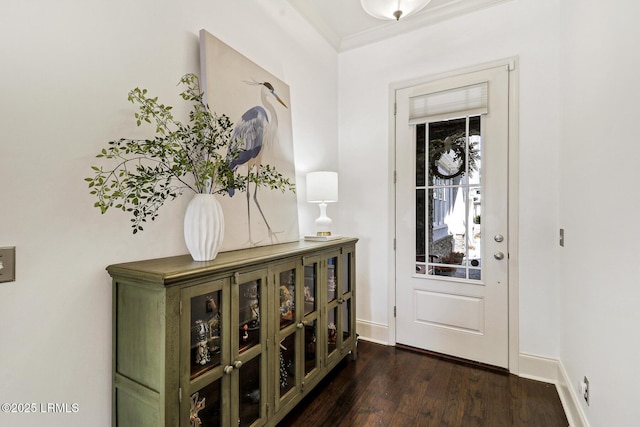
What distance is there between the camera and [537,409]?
77.5 inches

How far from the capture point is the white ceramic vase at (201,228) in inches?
55.7

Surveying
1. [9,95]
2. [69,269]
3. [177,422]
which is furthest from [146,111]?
[177,422]

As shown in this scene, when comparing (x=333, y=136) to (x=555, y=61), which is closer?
(x=555, y=61)

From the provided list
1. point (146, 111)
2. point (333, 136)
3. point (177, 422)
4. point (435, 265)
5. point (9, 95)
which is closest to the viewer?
point (9, 95)

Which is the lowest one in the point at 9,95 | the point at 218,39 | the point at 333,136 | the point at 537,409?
the point at 537,409

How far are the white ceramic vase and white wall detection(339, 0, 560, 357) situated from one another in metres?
1.87

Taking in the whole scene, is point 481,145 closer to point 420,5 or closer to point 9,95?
point 420,5

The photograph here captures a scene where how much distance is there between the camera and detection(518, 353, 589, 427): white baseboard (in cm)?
189

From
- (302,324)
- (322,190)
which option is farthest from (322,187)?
(302,324)

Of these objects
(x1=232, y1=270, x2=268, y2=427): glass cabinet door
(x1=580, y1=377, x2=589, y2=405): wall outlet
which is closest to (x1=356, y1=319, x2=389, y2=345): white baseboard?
(x1=580, y1=377, x2=589, y2=405): wall outlet

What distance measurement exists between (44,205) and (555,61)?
10.5 ft

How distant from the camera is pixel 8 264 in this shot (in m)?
1.07

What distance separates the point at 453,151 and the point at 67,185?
261cm

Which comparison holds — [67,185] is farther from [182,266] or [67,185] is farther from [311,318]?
[311,318]
